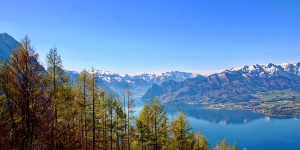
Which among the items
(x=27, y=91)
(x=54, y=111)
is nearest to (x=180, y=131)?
(x=54, y=111)

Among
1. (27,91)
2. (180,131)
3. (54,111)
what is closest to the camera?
(27,91)

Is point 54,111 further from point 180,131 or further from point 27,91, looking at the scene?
point 180,131

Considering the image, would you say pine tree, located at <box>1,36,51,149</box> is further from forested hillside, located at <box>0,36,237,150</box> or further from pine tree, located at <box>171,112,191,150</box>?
pine tree, located at <box>171,112,191,150</box>

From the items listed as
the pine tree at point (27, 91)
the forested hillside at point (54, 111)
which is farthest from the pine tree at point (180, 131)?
the pine tree at point (27, 91)

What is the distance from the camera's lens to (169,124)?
63.5 m

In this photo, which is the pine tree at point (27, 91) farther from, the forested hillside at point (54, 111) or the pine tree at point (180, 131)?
the pine tree at point (180, 131)

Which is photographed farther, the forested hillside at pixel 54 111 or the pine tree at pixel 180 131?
the pine tree at pixel 180 131

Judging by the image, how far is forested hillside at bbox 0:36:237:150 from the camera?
21.1m

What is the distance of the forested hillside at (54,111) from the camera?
21.1 meters

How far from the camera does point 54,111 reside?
32.5 metres

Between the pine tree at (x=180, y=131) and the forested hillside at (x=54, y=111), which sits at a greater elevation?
the forested hillside at (x=54, y=111)

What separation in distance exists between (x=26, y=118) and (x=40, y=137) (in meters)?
2.28

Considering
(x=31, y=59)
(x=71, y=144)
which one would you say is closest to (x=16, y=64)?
(x=31, y=59)

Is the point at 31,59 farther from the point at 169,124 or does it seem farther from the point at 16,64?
the point at 169,124
